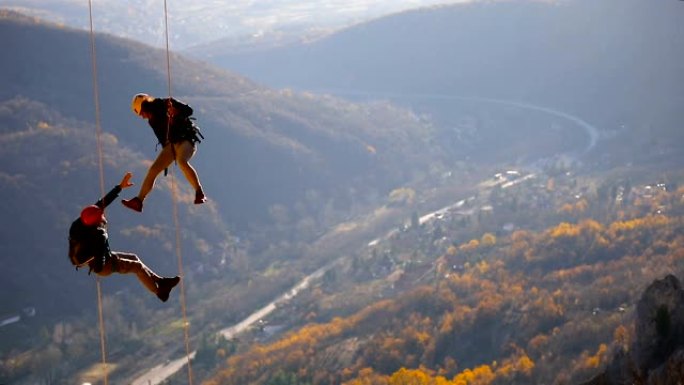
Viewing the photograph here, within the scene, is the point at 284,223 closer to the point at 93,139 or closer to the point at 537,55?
the point at 93,139

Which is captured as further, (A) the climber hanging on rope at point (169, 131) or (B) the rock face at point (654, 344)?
(B) the rock face at point (654, 344)

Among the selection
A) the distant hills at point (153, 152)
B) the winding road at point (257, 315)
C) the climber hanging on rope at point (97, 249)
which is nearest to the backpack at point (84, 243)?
the climber hanging on rope at point (97, 249)

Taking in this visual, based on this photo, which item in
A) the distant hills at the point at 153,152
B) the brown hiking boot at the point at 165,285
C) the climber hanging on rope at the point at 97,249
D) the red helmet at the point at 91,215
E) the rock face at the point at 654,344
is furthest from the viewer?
the distant hills at the point at 153,152

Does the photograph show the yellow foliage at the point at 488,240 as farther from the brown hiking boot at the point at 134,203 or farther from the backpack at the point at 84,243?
the backpack at the point at 84,243

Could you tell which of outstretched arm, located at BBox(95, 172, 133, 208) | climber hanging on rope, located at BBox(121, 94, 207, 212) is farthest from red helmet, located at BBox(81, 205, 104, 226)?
climber hanging on rope, located at BBox(121, 94, 207, 212)

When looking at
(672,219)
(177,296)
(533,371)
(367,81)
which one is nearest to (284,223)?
(177,296)

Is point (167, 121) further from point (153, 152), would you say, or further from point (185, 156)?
point (153, 152)
